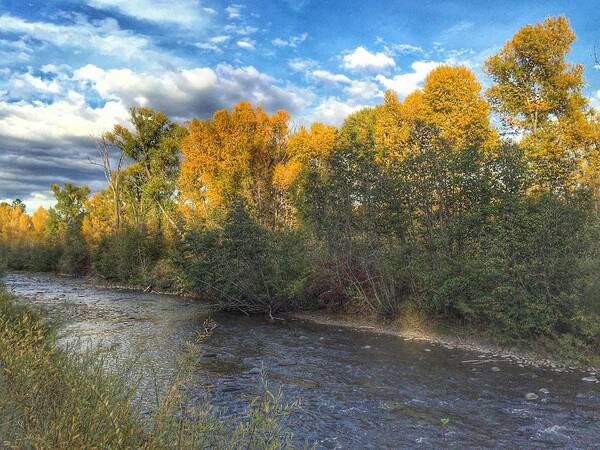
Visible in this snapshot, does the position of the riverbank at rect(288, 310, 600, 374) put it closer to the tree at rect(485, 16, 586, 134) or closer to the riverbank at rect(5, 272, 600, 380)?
the riverbank at rect(5, 272, 600, 380)

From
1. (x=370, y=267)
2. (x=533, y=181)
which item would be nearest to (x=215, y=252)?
(x=370, y=267)

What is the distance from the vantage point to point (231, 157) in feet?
136

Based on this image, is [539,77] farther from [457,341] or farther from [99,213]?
[99,213]

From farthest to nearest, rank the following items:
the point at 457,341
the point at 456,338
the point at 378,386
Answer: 1. the point at 456,338
2. the point at 457,341
3. the point at 378,386

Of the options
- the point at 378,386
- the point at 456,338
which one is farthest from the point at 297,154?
the point at 378,386

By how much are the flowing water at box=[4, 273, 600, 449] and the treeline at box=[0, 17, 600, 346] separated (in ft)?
9.50

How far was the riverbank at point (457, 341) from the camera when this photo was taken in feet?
48.9

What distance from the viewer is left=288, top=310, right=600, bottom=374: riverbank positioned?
1489 cm

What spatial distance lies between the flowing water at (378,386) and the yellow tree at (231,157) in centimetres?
2170

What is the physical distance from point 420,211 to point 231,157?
24.6 metres

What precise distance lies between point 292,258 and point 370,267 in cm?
460

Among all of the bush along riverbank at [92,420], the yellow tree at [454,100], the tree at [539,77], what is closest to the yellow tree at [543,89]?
the tree at [539,77]

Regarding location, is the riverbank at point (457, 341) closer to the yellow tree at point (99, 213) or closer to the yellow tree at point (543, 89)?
the yellow tree at point (543, 89)

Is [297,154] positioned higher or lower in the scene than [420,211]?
higher
